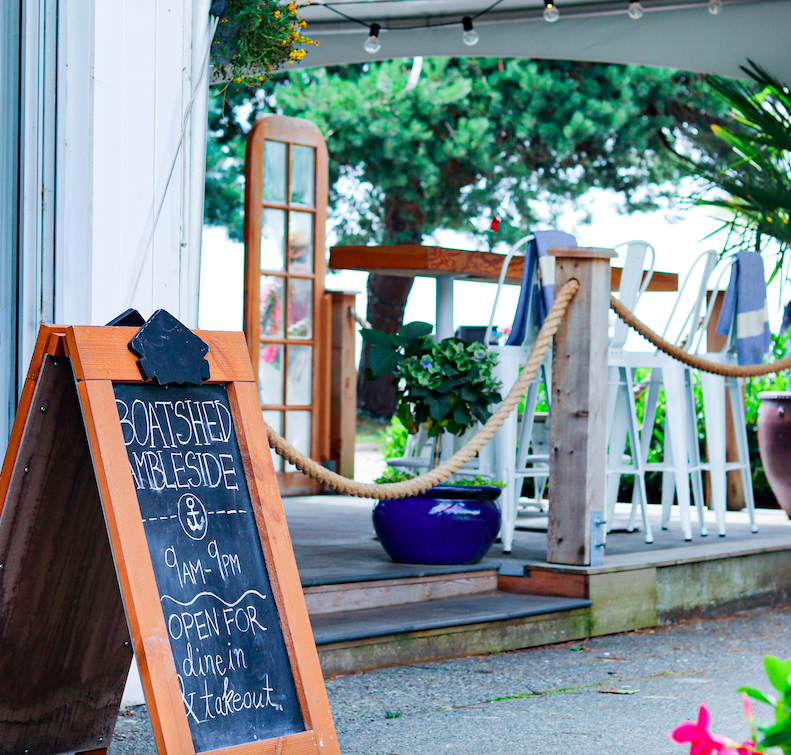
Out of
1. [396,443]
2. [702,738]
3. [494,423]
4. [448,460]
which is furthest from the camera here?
[396,443]

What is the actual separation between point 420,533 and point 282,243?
3003mm

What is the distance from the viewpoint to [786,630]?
12.1 feet

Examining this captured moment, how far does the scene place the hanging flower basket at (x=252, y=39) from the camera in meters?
2.95

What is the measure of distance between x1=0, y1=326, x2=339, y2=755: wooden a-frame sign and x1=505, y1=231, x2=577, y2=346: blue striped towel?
6.52ft

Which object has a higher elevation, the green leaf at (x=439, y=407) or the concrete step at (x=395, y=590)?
the green leaf at (x=439, y=407)

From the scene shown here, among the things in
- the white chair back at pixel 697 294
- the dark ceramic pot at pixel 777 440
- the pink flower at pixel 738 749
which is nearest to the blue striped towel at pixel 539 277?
the white chair back at pixel 697 294

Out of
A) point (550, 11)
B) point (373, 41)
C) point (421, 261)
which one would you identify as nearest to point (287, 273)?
point (373, 41)

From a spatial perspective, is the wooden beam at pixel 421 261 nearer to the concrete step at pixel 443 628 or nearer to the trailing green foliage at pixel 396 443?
the concrete step at pixel 443 628

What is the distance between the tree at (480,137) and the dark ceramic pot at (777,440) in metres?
6.96

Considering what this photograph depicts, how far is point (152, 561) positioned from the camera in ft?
5.58

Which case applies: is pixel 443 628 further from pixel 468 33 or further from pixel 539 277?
pixel 468 33

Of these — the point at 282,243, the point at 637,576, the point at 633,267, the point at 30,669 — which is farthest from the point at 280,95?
Answer: the point at 30,669

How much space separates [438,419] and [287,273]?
273 centimetres

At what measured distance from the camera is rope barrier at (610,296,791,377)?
3.63m
